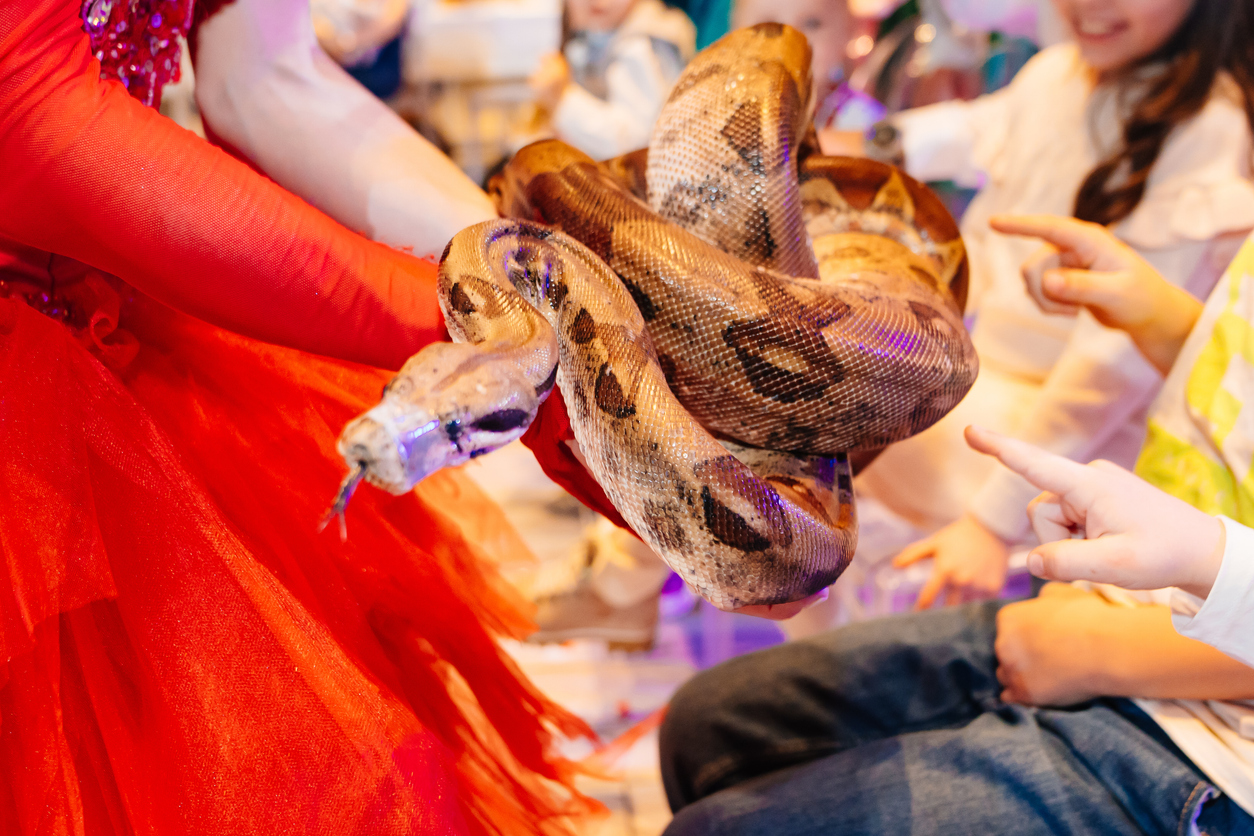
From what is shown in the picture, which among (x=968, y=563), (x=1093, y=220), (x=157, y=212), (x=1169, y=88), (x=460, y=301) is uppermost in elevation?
(x=157, y=212)

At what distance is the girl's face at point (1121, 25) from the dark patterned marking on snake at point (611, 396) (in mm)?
1325

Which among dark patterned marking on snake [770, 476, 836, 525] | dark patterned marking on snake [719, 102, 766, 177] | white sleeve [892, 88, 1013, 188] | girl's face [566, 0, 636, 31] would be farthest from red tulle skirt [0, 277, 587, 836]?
girl's face [566, 0, 636, 31]

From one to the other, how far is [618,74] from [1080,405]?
2.02 metres

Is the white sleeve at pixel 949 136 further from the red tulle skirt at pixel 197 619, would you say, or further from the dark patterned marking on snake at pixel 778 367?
the red tulle skirt at pixel 197 619

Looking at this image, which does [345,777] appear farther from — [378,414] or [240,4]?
[240,4]

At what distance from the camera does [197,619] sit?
2.04 feet

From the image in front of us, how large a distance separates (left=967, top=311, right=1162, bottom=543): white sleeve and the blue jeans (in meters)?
0.33

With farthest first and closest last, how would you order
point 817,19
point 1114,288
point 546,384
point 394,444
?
point 817,19
point 1114,288
point 546,384
point 394,444

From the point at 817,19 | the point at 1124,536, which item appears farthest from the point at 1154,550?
the point at 817,19

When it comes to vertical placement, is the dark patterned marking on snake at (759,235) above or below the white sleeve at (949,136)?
above

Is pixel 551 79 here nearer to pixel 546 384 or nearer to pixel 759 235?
pixel 759 235

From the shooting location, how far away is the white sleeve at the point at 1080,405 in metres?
1.41

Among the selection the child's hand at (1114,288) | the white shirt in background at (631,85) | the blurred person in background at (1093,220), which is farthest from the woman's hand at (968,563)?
the white shirt in background at (631,85)

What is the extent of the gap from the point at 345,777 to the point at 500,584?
417mm
